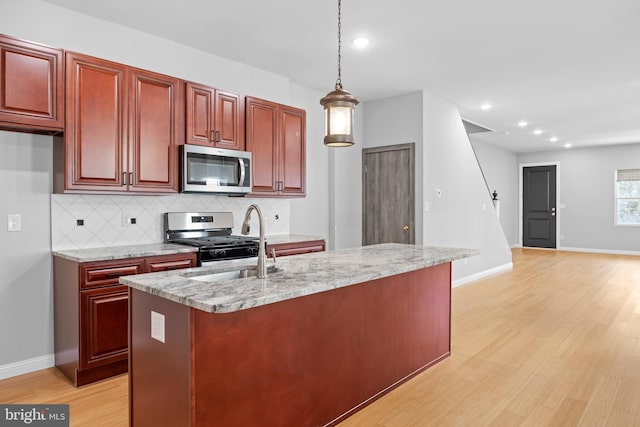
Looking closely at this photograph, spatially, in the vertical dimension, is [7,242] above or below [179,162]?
below

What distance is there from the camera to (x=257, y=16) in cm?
336

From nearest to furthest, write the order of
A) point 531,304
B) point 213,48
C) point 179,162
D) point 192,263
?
point 192,263 < point 179,162 < point 213,48 < point 531,304

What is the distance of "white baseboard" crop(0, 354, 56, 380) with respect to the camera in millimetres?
2945

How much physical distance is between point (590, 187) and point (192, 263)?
34.7 ft

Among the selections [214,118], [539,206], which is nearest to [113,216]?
[214,118]

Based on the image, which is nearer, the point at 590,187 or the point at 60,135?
the point at 60,135

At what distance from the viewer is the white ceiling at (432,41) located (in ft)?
10.5

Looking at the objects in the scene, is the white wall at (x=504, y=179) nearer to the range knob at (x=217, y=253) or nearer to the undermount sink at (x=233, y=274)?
the range knob at (x=217, y=253)

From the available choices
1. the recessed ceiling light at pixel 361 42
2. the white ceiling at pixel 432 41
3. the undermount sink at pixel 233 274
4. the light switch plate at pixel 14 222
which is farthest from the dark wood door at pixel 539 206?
the light switch plate at pixel 14 222

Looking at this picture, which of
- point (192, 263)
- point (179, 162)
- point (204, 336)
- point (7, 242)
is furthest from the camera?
point (179, 162)

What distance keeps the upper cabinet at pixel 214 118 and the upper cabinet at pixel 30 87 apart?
3.34ft

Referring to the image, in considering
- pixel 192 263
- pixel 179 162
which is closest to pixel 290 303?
pixel 192 263

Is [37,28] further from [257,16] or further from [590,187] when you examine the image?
[590,187]

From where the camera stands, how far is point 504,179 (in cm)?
1080
